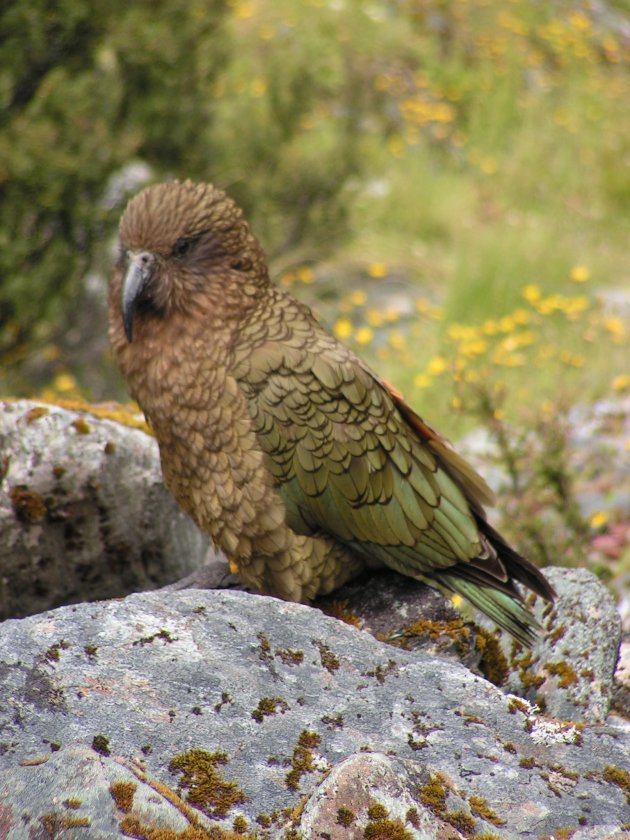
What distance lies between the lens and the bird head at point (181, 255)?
12.0ft

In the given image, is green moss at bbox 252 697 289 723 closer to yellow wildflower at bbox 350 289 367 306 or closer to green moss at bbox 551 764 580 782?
green moss at bbox 551 764 580 782

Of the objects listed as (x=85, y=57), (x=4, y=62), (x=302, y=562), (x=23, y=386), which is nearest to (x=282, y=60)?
(x=85, y=57)

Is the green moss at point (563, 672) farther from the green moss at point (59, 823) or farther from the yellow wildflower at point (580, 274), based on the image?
the yellow wildflower at point (580, 274)

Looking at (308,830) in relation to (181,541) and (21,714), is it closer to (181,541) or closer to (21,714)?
(21,714)

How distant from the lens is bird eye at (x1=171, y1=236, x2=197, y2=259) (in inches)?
146

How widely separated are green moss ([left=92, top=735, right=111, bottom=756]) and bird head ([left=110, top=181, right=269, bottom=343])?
1.71 metres

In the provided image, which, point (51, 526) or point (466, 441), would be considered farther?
point (466, 441)

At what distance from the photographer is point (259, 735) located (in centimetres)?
249

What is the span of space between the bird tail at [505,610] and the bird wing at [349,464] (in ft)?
0.29

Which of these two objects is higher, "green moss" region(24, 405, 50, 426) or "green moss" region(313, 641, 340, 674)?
"green moss" region(313, 641, 340, 674)

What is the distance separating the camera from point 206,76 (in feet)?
26.4

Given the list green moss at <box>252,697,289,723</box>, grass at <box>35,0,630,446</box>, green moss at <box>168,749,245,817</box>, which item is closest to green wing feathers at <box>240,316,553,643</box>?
green moss at <box>252,697,289,723</box>

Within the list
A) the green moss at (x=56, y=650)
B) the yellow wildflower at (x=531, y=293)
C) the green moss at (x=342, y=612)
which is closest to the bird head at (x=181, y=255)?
the green moss at (x=342, y=612)

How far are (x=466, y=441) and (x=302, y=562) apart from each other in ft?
12.0
